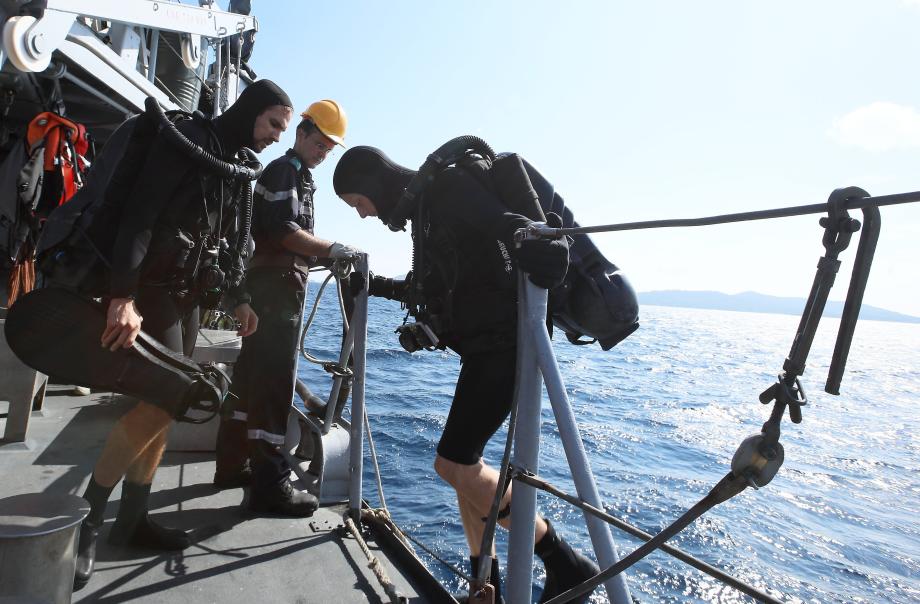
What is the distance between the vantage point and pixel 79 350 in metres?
1.91

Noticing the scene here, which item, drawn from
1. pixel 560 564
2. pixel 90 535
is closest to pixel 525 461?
pixel 560 564

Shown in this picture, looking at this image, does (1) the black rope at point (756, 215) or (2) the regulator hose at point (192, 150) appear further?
(2) the regulator hose at point (192, 150)

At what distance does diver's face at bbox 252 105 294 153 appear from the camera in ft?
7.76

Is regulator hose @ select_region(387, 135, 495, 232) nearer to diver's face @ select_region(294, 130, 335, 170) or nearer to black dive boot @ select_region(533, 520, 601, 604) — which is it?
diver's face @ select_region(294, 130, 335, 170)

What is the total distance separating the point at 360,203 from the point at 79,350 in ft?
3.77

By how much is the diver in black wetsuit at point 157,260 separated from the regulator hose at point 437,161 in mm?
762

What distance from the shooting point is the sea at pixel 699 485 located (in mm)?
5449

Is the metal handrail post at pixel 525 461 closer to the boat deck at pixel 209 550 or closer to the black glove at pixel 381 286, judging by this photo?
→ the boat deck at pixel 209 550

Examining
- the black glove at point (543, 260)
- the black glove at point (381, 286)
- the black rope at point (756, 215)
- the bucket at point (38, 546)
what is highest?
the black rope at point (756, 215)

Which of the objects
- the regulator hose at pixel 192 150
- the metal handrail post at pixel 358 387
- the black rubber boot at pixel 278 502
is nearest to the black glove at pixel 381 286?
the metal handrail post at pixel 358 387

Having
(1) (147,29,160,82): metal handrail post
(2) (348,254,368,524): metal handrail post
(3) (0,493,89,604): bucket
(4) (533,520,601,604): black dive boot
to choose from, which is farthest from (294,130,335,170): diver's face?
(1) (147,29,160,82): metal handrail post

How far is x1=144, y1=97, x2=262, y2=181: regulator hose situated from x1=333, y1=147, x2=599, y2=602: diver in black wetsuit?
0.82 meters

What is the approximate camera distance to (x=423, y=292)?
7.02ft

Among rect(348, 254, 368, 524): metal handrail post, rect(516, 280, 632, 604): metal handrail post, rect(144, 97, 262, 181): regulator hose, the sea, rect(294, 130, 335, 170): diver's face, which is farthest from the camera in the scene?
the sea
